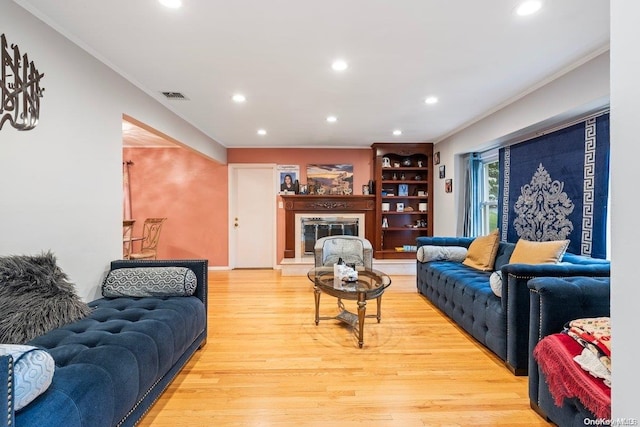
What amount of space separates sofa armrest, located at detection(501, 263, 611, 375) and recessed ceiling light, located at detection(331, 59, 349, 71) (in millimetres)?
2023

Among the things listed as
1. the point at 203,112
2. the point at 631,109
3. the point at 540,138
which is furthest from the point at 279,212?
the point at 631,109

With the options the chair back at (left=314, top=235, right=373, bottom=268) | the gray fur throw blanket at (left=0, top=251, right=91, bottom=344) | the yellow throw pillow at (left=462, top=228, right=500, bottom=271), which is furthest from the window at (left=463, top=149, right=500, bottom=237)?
the gray fur throw blanket at (left=0, top=251, right=91, bottom=344)

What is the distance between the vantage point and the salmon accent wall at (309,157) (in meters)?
5.71

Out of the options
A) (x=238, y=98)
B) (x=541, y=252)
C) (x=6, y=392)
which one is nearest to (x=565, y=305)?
(x=541, y=252)

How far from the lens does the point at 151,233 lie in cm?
527

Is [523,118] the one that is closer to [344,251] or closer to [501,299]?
[501,299]

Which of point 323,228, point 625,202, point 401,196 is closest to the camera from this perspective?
point 625,202

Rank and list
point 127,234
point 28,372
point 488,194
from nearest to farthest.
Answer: point 28,372, point 488,194, point 127,234

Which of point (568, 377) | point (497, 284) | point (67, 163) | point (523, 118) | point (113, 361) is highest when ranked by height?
point (523, 118)

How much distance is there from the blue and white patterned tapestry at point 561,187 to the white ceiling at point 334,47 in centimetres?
62

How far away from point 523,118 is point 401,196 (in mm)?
2560

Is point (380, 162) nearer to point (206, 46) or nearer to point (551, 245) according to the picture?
point (551, 245)

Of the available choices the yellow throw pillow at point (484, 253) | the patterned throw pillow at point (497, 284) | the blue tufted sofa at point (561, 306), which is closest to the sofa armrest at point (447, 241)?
the yellow throw pillow at point (484, 253)

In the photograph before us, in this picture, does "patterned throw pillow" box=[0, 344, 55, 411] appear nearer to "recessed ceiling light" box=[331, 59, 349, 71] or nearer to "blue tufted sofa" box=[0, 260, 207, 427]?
"blue tufted sofa" box=[0, 260, 207, 427]
